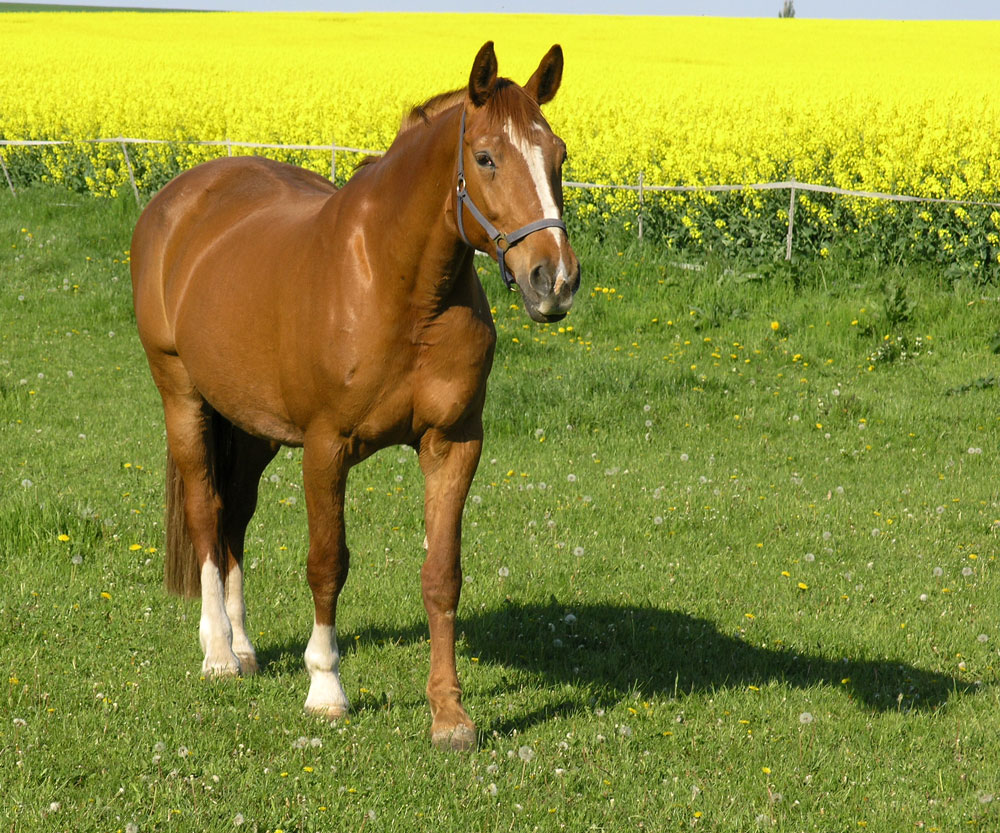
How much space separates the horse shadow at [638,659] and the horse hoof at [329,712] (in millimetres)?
446

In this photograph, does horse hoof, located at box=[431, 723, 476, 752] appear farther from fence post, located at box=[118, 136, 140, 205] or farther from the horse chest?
fence post, located at box=[118, 136, 140, 205]

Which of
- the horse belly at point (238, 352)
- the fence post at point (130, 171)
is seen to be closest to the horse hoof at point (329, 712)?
the horse belly at point (238, 352)

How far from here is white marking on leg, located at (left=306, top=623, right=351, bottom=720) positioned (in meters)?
5.04

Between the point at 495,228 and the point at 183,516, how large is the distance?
9.16 ft

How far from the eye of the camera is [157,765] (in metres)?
4.49

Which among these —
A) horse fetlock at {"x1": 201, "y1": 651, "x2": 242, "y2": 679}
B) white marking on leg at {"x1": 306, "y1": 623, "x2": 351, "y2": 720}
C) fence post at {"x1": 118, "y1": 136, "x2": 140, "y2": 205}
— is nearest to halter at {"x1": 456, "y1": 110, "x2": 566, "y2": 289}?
white marking on leg at {"x1": 306, "y1": 623, "x2": 351, "y2": 720}

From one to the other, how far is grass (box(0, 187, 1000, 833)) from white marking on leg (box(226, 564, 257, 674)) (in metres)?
0.15

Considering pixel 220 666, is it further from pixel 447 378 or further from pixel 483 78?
pixel 483 78

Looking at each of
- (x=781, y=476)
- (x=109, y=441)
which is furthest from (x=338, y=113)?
(x=781, y=476)

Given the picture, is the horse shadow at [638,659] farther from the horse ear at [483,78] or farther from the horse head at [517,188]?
the horse ear at [483,78]

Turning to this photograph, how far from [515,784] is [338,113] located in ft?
66.6

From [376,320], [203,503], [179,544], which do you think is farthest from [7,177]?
[376,320]

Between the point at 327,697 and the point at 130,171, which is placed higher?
the point at 130,171

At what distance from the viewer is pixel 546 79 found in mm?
4355
